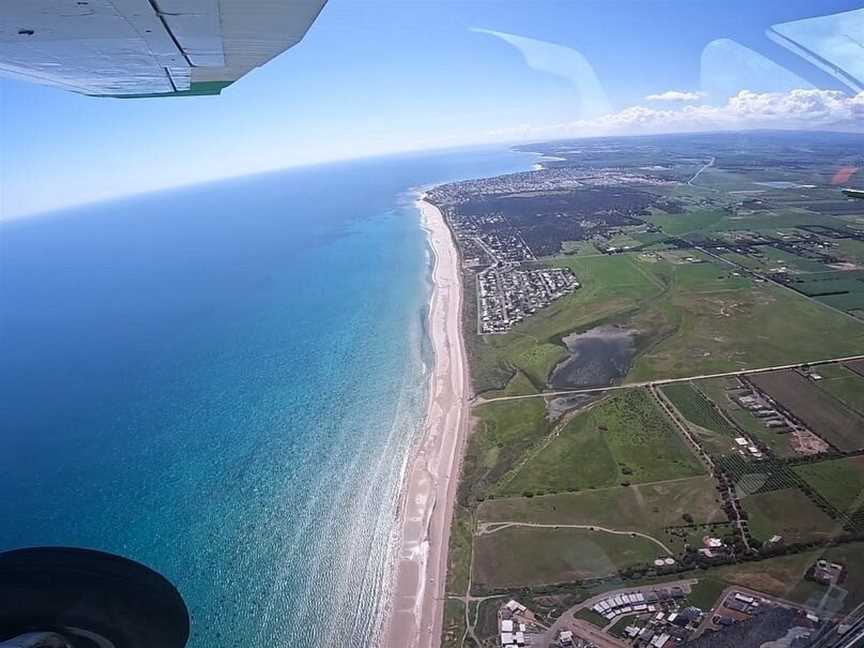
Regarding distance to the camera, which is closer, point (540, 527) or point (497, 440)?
point (540, 527)

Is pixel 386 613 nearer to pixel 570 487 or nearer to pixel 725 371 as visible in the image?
pixel 570 487

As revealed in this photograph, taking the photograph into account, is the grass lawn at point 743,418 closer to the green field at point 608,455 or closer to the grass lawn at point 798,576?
the green field at point 608,455

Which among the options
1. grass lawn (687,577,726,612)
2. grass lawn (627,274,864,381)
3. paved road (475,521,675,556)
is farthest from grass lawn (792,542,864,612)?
grass lawn (627,274,864,381)

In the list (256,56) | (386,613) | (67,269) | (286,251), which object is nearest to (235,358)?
(386,613)

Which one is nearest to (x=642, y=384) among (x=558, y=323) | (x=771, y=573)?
(x=558, y=323)

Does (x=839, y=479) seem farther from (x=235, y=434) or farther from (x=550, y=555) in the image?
(x=235, y=434)

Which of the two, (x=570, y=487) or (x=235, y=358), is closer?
(x=570, y=487)

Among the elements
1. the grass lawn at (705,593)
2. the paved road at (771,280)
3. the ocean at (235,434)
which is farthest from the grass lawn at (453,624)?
the paved road at (771,280)
